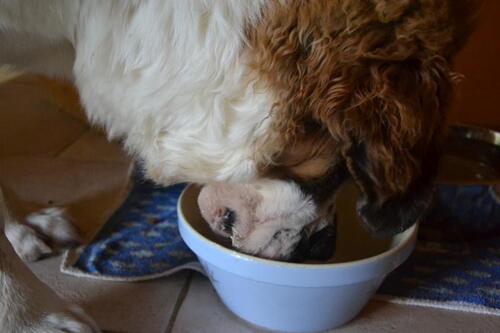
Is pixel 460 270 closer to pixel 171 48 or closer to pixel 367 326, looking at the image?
pixel 367 326

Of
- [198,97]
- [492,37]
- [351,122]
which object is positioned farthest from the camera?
[492,37]

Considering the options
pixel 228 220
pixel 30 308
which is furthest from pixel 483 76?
pixel 30 308

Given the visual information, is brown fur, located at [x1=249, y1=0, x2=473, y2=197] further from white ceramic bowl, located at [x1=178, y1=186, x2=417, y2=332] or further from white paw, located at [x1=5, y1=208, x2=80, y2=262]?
white paw, located at [x1=5, y1=208, x2=80, y2=262]

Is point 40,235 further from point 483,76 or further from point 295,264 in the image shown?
point 483,76

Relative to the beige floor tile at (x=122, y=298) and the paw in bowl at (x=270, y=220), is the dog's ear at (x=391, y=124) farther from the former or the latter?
the beige floor tile at (x=122, y=298)

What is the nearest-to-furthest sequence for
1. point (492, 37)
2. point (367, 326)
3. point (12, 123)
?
1. point (367, 326)
2. point (492, 37)
3. point (12, 123)

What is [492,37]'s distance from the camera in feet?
5.67

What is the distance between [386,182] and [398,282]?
0.40m

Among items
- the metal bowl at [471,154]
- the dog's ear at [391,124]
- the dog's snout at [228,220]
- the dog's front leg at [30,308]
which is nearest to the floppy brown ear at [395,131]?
the dog's ear at [391,124]

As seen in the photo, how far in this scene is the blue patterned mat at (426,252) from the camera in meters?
1.14

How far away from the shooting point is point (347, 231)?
1.22 meters

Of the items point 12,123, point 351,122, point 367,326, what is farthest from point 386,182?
point 12,123

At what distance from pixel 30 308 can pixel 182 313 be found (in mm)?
254

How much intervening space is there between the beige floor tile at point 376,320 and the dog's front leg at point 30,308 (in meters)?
0.17
